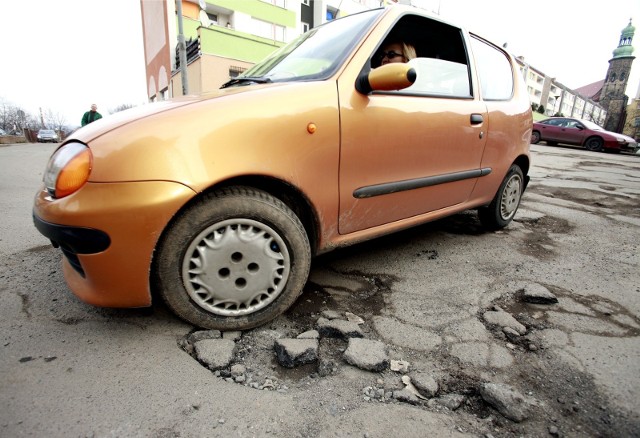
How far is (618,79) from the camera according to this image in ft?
191

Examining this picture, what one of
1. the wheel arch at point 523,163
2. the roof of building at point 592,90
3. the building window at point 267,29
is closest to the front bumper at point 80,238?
the wheel arch at point 523,163

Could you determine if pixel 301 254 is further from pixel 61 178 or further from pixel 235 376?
pixel 61 178

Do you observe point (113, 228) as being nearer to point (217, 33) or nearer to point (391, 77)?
point (391, 77)

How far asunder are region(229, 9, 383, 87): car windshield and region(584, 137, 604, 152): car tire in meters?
16.6

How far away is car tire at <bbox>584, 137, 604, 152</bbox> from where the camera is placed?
14.6m

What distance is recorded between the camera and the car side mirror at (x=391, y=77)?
1723mm

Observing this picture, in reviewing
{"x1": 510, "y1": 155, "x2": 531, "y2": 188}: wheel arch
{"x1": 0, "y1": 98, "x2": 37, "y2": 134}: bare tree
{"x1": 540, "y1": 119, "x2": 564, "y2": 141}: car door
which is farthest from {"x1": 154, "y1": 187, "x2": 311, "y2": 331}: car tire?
{"x1": 0, "y1": 98, "x2": 37, "y2": 134}: bare tree

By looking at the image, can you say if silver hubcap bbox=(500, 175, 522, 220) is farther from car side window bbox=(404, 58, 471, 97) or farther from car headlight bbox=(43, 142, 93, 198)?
car headlight bbox=(43, 142, 93, 198)

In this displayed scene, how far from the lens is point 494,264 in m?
2.61

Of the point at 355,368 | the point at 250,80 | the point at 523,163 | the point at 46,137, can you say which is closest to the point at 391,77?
the point at 250,80

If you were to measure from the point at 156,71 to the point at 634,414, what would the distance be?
85.2 feet

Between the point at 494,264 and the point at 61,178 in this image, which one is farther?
the point at 494,264

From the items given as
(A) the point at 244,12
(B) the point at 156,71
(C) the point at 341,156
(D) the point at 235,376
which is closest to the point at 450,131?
(C) the point at 341,156

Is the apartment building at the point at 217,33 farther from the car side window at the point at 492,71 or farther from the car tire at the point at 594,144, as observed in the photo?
the car side window at the point at 492,71
